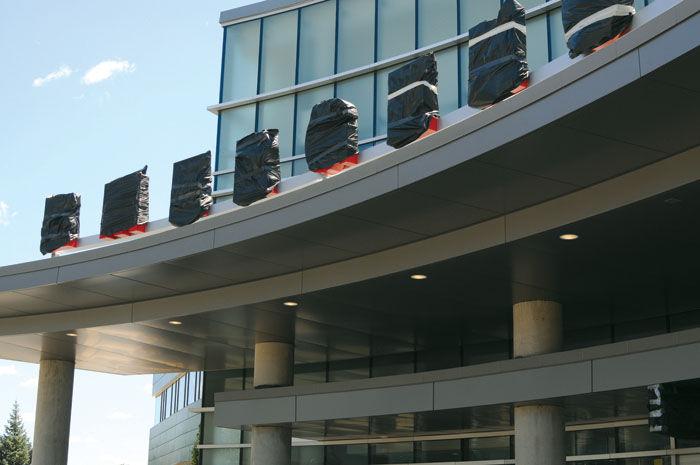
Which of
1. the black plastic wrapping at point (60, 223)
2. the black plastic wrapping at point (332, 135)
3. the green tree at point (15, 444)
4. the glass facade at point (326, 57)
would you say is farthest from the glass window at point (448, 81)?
the green tree at point (15, 444)

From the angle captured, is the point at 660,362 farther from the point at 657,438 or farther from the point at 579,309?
the point at 657,438

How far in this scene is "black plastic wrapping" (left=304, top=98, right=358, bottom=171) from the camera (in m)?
18.8

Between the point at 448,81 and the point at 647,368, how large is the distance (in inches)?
458

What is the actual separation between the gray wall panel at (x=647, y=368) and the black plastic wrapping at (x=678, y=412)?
349cm

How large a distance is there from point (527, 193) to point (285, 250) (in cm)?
518

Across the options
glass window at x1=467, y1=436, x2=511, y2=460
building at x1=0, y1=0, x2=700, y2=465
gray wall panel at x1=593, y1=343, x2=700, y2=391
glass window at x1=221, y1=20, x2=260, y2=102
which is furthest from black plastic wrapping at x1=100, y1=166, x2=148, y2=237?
gray wall panel at x1=593, y1=343, x2=700, y2=391

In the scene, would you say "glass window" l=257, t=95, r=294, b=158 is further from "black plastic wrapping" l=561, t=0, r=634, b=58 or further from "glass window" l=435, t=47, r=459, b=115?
"black plastic wrapping" l=561, t=0, r=634, b=58

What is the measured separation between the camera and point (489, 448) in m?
25.7

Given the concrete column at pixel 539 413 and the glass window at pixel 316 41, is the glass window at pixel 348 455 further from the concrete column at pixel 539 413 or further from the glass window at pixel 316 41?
the glass window at pixel 316 41

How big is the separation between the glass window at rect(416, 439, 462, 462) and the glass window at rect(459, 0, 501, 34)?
Answer: 10.4m

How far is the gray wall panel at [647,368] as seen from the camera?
49.3 ft

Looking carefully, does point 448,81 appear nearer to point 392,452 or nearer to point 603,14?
point 392,452

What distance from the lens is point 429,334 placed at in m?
24.6

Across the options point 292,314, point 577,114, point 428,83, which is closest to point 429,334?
point 292,314
